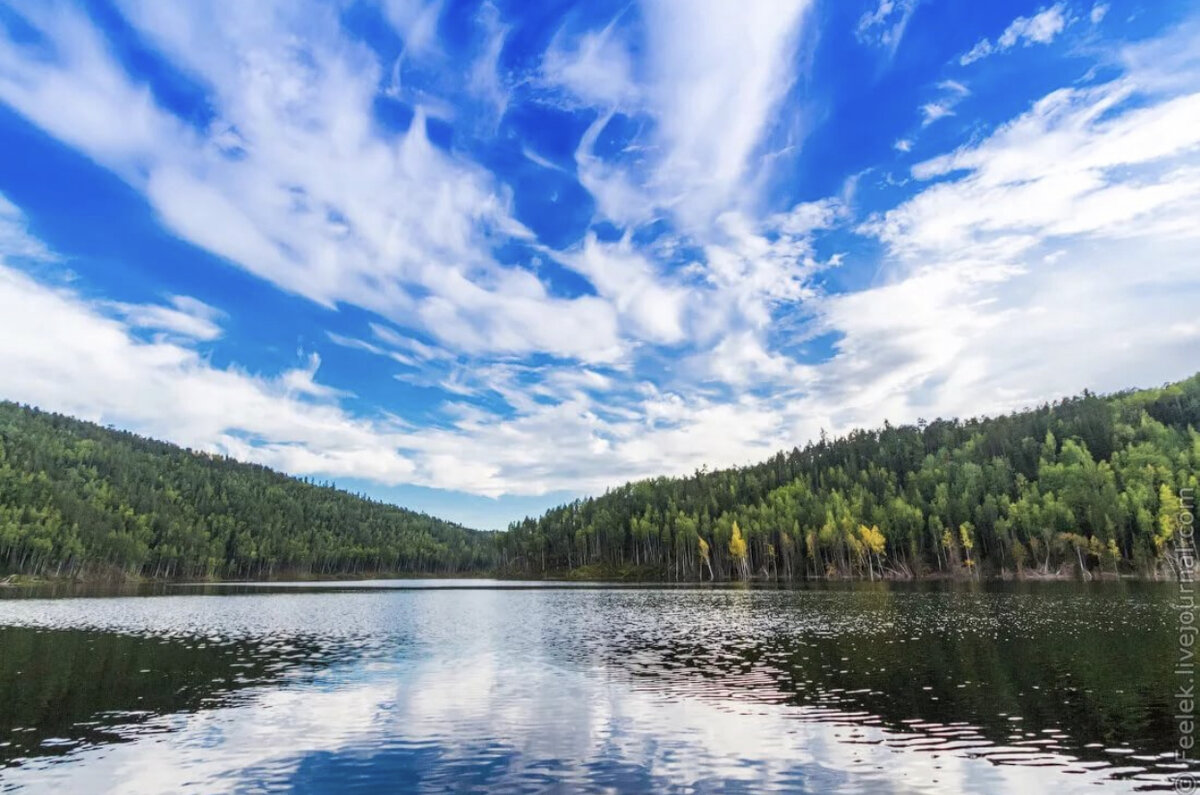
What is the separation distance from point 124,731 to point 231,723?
368 centimetres

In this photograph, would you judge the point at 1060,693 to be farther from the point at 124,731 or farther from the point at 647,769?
the point at 124,731

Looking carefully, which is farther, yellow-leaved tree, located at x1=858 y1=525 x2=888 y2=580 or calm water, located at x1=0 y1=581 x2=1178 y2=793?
yellow-leaved tree, located at x1=858 y1=525 x2=888 y2=580

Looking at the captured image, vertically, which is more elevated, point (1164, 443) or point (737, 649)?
point (1164, 443)

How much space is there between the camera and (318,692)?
1288 inches

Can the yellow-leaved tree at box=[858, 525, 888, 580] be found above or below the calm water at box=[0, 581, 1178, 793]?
above

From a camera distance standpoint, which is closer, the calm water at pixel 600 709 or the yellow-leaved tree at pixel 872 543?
the calm water at pixel 600 709

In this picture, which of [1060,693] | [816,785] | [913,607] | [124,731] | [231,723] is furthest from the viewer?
[913,607]

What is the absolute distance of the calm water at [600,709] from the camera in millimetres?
20031

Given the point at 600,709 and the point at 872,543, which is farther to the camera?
the point at 872,543

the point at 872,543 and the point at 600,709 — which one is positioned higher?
the point at 872,543

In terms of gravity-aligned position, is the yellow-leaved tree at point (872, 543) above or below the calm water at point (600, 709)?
above

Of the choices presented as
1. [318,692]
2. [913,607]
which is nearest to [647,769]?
[318,692]

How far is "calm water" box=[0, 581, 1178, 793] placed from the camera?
65.7ft

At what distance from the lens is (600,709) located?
2895cm
